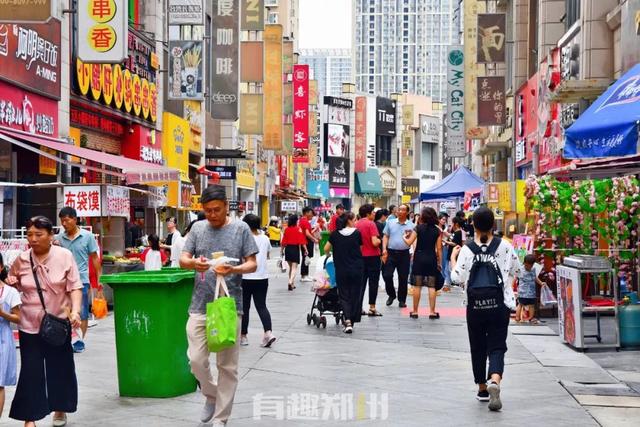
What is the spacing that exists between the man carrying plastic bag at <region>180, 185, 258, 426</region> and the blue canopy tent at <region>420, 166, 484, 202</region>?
25.4 meters

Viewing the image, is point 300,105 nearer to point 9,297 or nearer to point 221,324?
point 221,324

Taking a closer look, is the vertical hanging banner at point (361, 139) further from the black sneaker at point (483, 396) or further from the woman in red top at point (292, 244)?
the black sneaker at point (483, 396)

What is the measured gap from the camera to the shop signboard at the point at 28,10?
14945 mm

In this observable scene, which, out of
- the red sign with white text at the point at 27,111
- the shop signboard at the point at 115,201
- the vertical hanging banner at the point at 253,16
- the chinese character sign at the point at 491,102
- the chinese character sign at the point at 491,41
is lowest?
the shop signboard at the point at 115,201

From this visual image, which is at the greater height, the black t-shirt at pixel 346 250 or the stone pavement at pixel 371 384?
the black t-shirt at pixel 346 250

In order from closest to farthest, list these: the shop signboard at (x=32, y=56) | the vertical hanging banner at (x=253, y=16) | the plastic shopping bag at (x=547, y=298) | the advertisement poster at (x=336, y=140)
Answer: the plastic shopping bag at (x=547, y=298)
the shop signboard at (x=32, y=56)
the vertical hanging banner at (x=253, y=16)
the advertisement poster at (x=336, y=140)

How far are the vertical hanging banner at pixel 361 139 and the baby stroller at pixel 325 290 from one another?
96.4m

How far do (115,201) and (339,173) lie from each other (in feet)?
310

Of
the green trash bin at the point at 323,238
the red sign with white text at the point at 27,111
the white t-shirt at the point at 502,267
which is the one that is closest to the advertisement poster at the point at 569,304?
the white t-shirt at the point at 502,267

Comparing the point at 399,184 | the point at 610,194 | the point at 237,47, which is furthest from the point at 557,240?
the point at 399,184

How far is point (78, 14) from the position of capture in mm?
22297

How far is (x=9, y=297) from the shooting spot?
295 inches

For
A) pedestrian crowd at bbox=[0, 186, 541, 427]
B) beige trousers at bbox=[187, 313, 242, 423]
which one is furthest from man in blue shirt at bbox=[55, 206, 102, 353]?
beige trousers at bbox=[187, 313, 242, 423]

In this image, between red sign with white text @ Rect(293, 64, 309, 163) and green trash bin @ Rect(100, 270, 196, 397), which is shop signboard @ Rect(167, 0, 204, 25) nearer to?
green trash bin @ Rect(100, 270, 196, 397)
